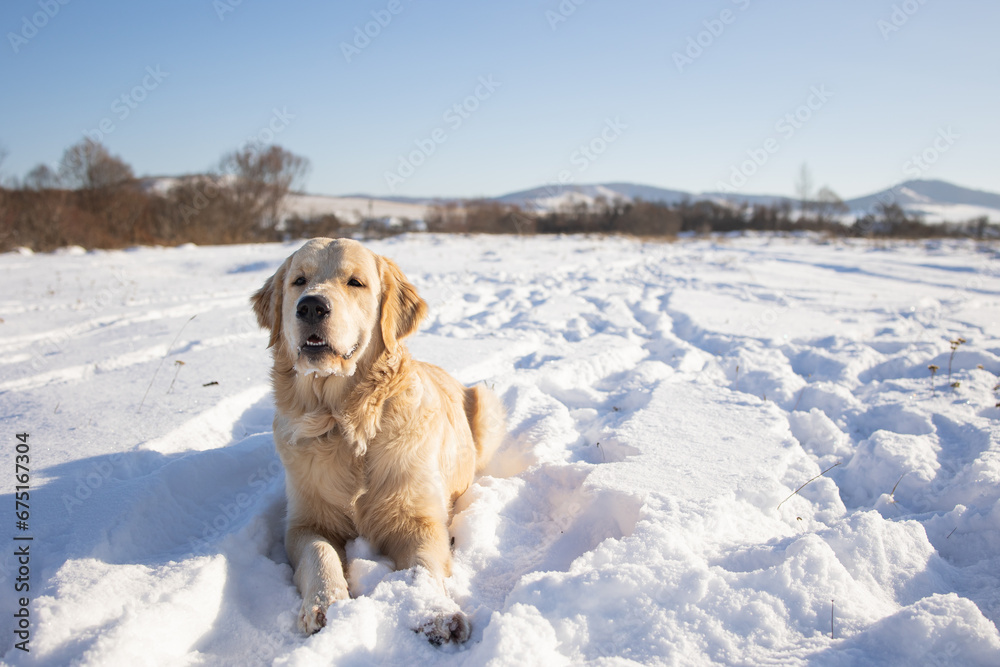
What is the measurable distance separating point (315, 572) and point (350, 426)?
61cm

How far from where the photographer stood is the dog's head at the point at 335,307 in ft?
7.22

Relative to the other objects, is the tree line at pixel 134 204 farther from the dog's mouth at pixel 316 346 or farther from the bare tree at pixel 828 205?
the bare tree at pixel 828 205

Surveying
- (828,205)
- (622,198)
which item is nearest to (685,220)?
(622,198)

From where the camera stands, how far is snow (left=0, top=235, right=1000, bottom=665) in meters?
1.65

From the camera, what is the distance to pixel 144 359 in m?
4.63

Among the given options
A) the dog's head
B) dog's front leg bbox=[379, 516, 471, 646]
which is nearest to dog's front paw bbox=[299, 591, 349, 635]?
dog's front leg bbox=[379, 516, 471, 646]

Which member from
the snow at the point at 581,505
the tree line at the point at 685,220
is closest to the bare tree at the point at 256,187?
the tree line at the point at 685,220

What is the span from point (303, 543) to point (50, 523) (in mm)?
1076

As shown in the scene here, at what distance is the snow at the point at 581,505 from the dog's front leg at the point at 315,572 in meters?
0.08

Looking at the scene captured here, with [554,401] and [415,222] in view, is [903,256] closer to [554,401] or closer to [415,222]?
[554,401]

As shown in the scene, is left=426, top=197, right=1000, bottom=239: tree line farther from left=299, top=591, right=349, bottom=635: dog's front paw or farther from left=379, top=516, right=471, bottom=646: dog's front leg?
left=299, top=591, right=349, bottom=635: dog's front paw

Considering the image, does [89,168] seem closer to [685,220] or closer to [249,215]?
[249,215]

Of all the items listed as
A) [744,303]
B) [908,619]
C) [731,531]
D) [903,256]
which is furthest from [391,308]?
[903,256]

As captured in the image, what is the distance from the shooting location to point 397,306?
2654 millimetres
